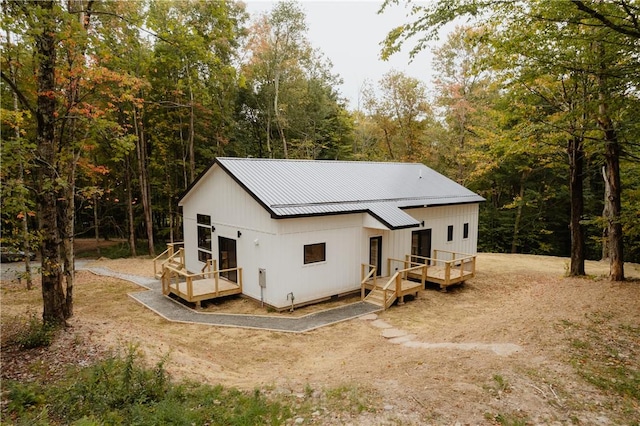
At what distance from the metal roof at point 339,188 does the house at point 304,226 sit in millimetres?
48

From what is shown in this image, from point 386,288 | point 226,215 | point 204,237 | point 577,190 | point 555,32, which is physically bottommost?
point 386,288

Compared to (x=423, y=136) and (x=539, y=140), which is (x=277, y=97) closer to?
(x=423, y=136)

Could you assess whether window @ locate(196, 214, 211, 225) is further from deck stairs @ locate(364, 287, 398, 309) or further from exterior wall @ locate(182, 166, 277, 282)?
deck stairs @ locate(364, 287, 398, 309)

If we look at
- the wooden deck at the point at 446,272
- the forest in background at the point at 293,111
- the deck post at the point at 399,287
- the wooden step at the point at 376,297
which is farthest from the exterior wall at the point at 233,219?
the wooden deck at the point at 446,272

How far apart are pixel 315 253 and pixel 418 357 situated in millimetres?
5839

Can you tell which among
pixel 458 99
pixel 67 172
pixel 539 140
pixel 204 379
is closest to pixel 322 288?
pixel 204 379

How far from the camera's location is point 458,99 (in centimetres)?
2519

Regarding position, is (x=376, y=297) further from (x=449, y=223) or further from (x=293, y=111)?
(x=293, y=111)

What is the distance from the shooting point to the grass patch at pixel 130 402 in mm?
4488

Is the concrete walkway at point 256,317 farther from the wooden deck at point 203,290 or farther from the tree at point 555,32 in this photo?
the tree at point 555,32

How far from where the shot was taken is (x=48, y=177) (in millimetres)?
7164

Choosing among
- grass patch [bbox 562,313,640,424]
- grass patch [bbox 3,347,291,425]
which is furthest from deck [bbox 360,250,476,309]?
grass patch [bbox 3,347,291,425]

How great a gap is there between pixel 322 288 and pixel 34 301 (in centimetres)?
955

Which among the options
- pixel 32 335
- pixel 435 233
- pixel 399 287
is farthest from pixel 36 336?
pixel 435 233
